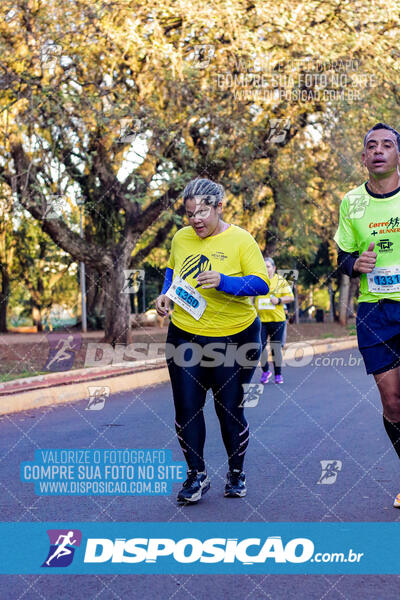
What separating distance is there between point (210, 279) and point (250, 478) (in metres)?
1.73

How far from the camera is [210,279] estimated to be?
197 inches

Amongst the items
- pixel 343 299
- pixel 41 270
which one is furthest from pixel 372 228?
pixel 41 270

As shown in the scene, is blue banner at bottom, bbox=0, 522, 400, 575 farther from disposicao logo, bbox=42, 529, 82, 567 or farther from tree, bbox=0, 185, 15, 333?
tree, bbox=0, 185, 15, 333

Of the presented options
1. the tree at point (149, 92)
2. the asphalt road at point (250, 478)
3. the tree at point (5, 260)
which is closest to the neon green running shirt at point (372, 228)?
the asphalt road at point (250, 478)

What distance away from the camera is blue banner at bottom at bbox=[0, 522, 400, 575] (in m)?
4.02

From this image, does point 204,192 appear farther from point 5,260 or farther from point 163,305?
point 5,260

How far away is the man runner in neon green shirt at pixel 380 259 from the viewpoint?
4.68m

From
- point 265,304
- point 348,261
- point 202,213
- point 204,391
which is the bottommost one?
point 265,304

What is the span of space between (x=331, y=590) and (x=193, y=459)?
1756 millimetres

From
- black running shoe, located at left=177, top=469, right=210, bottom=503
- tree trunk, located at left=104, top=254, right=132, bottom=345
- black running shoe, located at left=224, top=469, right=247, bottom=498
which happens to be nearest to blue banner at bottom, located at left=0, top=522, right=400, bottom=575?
black running shoe, located at left=177, top=469, right=210, bottom=503

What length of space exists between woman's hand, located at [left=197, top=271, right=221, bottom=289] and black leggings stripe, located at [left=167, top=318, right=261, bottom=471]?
0.39 metres

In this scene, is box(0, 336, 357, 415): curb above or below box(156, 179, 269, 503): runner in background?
below

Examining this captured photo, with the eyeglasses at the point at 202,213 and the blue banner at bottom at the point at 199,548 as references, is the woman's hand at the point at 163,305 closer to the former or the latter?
the eyeglasses at the point at 202,213

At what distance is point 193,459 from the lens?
534 centimetres
